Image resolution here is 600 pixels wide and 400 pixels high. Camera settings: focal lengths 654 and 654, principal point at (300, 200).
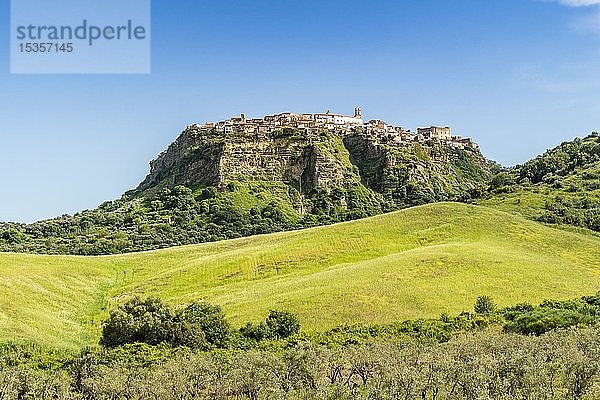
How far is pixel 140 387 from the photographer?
4638cm

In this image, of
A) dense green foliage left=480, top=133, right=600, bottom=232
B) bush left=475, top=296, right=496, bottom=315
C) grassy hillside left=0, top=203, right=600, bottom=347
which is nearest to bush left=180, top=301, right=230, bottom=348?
grassy hillside left=0, top=203, right=600, bottom=347

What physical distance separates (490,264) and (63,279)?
2745 inches

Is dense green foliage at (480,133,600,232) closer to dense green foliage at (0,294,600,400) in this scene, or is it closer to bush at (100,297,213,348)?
dense green foliage at (0,294,600,400)

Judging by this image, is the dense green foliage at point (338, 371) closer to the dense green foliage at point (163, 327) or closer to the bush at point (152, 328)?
the bush at point (152, 328)

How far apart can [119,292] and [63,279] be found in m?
10.2

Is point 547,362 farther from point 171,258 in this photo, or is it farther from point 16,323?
A: point 171,258

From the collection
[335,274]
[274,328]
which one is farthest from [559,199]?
[274,328]

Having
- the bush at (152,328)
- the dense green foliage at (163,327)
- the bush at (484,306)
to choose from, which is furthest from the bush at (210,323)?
the bush at (484,306)

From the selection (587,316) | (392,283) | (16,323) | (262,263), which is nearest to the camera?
(587,316)

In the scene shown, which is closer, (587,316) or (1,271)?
(587,316)

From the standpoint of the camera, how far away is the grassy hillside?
86.1 meters

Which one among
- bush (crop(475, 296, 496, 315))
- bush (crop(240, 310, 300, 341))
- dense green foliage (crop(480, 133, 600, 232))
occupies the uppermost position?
dense green foliage (crop(480, 133, 600, 232))

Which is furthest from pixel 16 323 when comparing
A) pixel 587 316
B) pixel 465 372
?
pixel 587 316

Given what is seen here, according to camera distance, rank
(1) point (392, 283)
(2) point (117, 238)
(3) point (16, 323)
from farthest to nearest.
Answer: (2) point (117, 238), (1) point (392, 283), (3) point (16, 323)
